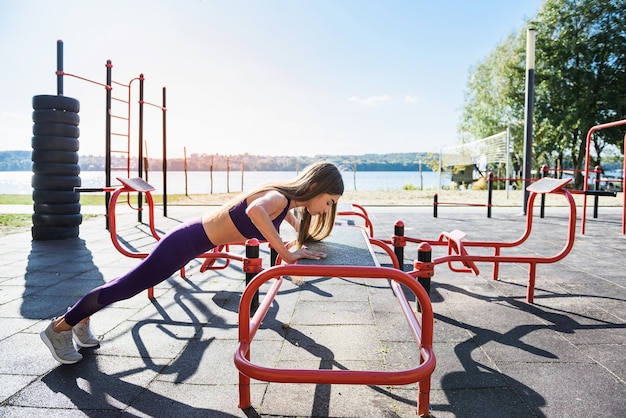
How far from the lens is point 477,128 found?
29.9 m

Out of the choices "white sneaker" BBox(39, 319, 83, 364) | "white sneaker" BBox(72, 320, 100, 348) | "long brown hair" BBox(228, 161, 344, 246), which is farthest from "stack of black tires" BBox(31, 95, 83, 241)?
"long brown hair" BBox(228, 161, 344, 246)

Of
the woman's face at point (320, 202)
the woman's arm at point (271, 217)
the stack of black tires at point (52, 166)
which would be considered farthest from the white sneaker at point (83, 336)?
the stack of black tires at point (52, 166)

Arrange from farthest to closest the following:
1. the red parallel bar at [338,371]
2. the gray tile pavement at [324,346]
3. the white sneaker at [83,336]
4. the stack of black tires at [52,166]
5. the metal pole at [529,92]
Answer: the metal pole at [529,92] → the stack of black tires at [52,166] → the white sneaker at [83,336] → the gray tile pavement at [324,346] → the red parallel bar at [338,371]

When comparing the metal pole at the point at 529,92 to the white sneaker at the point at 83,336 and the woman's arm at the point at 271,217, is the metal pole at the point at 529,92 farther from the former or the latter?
the white sneaker at the point at 83,336

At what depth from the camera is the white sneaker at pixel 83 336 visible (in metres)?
2.64

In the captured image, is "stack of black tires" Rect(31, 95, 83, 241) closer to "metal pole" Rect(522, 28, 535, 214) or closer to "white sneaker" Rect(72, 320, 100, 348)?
"white sneaker" Rect(72, 320, 100, 348)

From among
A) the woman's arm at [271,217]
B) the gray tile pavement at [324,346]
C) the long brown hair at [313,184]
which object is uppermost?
the long brown hair at [313,184]

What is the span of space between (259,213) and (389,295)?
2085 millimetres

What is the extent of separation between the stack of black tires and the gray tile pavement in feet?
6.64

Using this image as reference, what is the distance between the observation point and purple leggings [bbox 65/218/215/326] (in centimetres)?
242

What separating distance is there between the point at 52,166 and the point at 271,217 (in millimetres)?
5883

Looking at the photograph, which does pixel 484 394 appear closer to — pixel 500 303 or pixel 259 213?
pixel 259 213

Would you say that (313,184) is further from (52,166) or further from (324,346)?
(52,166)

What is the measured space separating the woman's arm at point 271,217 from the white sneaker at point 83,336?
51.2 inches
